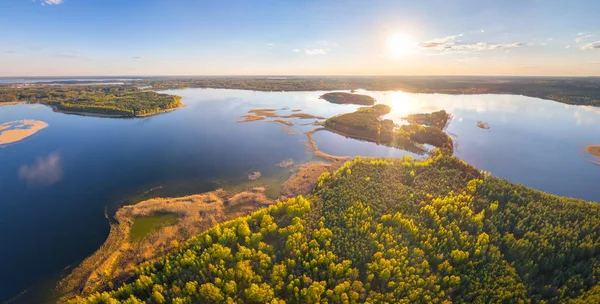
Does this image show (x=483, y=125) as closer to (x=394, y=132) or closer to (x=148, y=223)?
(x=394, y=132)

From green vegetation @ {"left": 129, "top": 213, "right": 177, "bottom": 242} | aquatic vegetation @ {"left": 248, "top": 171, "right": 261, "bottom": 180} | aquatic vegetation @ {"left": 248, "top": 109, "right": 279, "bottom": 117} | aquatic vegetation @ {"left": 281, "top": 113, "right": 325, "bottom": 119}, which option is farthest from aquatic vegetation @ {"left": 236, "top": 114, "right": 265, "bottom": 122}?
green vegetation @ {"left": 129, "top": 213, "right": 177, "bottom": 242}

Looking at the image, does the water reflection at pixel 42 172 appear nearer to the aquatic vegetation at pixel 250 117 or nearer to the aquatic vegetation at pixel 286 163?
the aquatic vegetation at pixel 286 163

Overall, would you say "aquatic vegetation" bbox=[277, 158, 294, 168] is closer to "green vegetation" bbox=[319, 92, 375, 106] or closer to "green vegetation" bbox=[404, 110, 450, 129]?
"green vegetation" bbox=[404, 110, 450, 129]

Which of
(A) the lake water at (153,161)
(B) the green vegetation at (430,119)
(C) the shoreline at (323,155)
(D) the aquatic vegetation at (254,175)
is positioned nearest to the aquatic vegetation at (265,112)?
(A) the lake water at (153,161)

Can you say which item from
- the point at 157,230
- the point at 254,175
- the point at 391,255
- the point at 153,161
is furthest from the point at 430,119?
the point at 157,230

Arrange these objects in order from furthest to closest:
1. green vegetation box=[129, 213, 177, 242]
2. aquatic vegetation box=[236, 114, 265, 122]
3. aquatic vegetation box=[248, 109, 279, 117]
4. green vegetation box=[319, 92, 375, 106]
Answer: green vegetation box=[319, 92, 375, 106] < aquatic vegetation box=[248, 109, 279, 117] < aquatic vegetation box=[236, 114, 265, 122] < green vegetation box=[129, 213, 177, 242]
